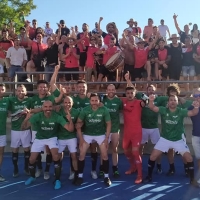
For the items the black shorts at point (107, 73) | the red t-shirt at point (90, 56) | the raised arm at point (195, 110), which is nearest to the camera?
the raised arm at point (195, 110)

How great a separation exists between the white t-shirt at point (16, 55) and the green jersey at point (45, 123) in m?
4.35

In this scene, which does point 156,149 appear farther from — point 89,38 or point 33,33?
point 33,33

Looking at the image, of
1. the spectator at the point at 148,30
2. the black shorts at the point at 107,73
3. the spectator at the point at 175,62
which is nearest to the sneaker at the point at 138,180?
the black shorts at the point at 107,73

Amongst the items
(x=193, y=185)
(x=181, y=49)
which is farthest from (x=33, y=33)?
(x=193, y=185)

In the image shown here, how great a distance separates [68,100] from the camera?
7.43 m

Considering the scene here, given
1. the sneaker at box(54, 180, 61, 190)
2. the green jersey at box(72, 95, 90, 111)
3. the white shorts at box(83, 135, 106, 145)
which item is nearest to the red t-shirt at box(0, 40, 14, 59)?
the green jersey at box(72, 95, 90, 111)

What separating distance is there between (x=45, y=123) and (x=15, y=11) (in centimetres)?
2273

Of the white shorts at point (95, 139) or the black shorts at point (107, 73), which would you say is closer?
the white shorts at point (95, 139)

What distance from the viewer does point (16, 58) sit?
11273 millimetres

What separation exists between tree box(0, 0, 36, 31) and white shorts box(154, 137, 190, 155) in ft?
69.6

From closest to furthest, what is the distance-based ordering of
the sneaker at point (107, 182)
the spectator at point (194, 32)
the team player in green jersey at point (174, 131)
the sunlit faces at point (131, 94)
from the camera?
the team player in green jersey at point (174, 131) → the sneaker at point (107, 182) → the sunlit faces at point (131, 94) → the spectator at point (194, 32)

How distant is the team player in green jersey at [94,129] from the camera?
750 cm

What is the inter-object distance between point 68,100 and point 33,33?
6.59m

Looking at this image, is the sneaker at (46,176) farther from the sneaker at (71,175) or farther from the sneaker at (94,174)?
the sneaker at (94,174)
